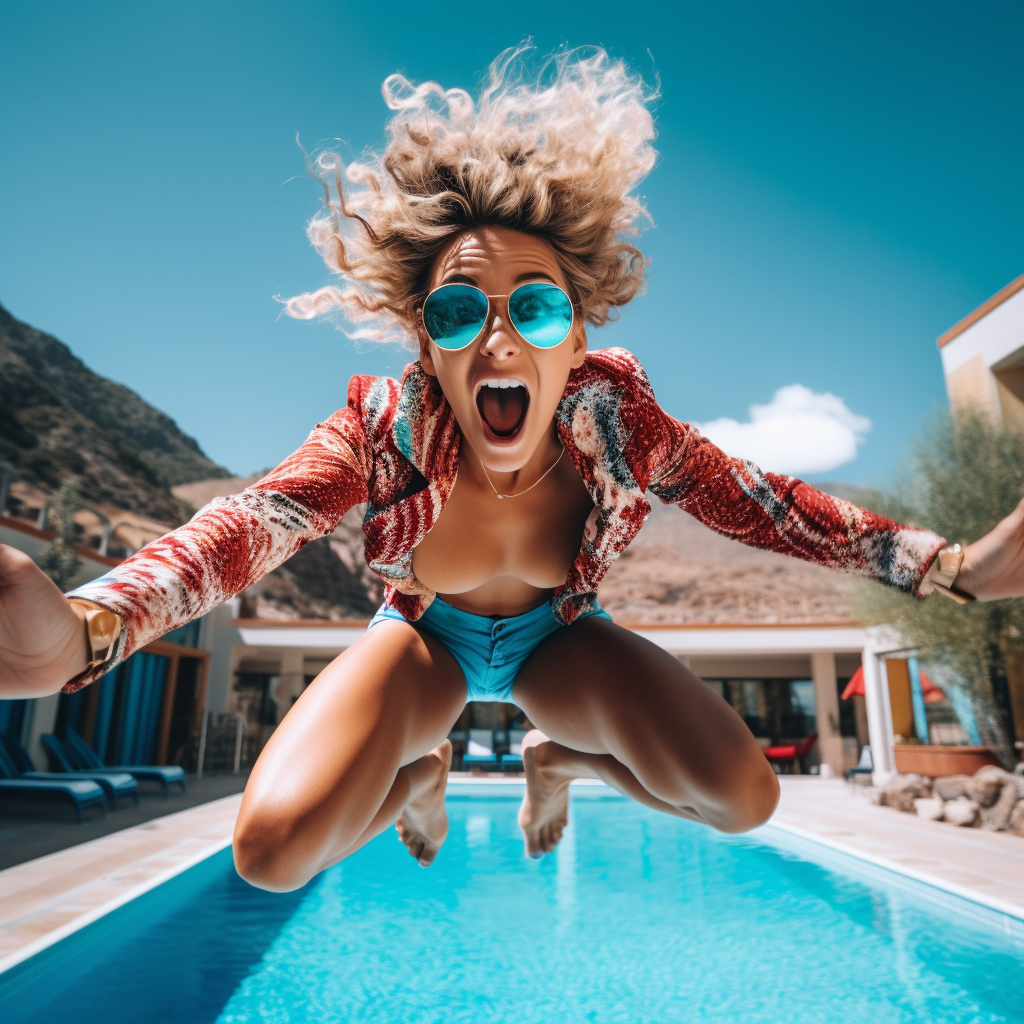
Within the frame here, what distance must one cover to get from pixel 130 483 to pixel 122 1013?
38137 mm

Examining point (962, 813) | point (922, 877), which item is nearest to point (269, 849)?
point (922, 877)

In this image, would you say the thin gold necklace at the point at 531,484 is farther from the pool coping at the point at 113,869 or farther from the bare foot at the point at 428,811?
the pool coping at the point at 113,869

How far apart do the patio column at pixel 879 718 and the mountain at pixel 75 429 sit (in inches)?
1255

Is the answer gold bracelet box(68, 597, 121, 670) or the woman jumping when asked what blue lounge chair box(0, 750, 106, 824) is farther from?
→ gold bracelet box(68, 597, 121, 670)

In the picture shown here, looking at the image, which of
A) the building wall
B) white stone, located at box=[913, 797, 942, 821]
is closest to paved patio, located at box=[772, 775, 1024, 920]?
white stone, located at box=[913, 797, 942, 821]

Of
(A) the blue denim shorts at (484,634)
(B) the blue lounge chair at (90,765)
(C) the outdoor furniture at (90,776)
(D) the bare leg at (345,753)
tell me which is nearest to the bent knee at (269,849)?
(D) the bare leg at (345,753)

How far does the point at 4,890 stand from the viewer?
17.2 feet

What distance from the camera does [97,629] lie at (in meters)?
0.99

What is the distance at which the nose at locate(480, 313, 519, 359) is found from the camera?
5.90ft

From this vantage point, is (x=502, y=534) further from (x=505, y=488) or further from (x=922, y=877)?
(x=922, y=877)

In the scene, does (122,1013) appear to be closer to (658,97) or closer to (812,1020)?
(812,1020)

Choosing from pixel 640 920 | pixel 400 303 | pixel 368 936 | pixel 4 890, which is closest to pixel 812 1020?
pixel 640 920

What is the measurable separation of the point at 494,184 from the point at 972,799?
10841mm

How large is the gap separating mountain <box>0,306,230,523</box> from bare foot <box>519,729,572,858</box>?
114ft
